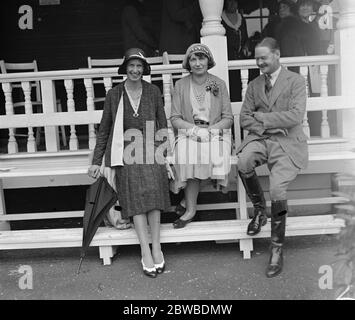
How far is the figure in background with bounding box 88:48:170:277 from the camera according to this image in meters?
4.34

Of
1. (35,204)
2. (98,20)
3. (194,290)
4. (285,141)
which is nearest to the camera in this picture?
(194,290)

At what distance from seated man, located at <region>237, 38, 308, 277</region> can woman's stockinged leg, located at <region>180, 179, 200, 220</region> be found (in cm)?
42

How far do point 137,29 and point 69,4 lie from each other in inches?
80.2

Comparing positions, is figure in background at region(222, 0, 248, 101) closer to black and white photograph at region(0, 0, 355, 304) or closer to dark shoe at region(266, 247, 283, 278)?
black and white photograph at region(0, 0, 355, 304)

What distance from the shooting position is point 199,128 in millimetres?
4488

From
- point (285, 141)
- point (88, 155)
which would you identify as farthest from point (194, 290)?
point (88, 155)

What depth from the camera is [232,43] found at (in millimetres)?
7121

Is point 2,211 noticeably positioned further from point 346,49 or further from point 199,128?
point 346,49

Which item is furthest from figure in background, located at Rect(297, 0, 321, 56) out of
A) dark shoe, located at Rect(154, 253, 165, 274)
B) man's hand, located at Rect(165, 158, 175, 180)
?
dark shoe, located at Rect(154, 253, 165, 274)

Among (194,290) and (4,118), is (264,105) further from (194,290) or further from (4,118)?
(4,118)

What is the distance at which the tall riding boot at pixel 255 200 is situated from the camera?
173 inches

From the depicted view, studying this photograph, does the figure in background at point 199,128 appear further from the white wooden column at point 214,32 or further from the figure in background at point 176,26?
the figure in background at point 176,26

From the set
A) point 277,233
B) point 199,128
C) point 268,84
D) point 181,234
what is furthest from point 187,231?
point 268,84

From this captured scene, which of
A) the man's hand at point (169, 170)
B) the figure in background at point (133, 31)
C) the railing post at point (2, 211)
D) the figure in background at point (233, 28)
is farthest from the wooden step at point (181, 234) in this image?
the figure in background at point (233, 28)
